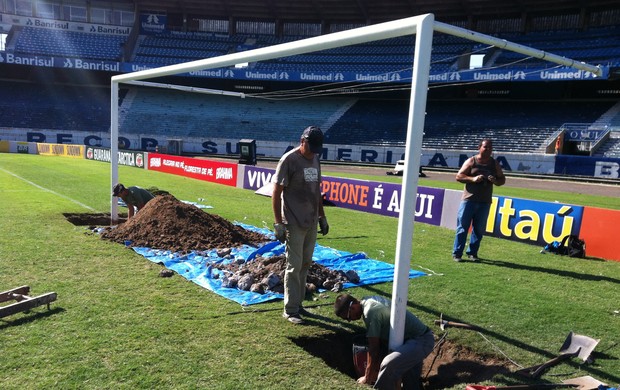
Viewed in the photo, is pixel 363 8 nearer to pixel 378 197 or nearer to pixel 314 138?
pixel 378 197

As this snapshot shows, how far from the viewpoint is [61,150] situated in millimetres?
36375

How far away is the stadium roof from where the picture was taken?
3769cm

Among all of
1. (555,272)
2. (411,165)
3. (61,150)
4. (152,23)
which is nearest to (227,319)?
(411,165)

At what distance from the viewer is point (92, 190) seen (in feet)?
52.1

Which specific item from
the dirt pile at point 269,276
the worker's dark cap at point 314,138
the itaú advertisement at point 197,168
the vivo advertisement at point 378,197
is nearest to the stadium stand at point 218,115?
the itaú advertisement at point 197,168

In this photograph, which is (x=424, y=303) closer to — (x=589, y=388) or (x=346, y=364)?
(x=346, y=364)

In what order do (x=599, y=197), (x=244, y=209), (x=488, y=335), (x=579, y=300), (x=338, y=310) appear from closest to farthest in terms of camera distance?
(x=338, y=310)
(x=488, y=335)
(x=579, y=300)
(x=244, y=209)
(x=599, y=197)

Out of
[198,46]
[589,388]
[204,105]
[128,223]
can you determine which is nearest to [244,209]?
[128,223]

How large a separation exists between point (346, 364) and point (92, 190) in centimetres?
1384

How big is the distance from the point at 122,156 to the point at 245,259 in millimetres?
26077

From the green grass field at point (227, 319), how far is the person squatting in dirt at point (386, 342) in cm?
27

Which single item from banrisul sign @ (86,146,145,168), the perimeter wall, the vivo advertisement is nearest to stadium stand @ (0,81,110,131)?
banrisul sign @ (86,146,145,168)

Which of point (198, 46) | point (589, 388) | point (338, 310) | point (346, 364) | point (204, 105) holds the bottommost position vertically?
point (346, 364)

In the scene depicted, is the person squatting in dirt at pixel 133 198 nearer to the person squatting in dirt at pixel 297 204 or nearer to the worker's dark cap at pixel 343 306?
the person squatting in dirt at pixel 297 204
